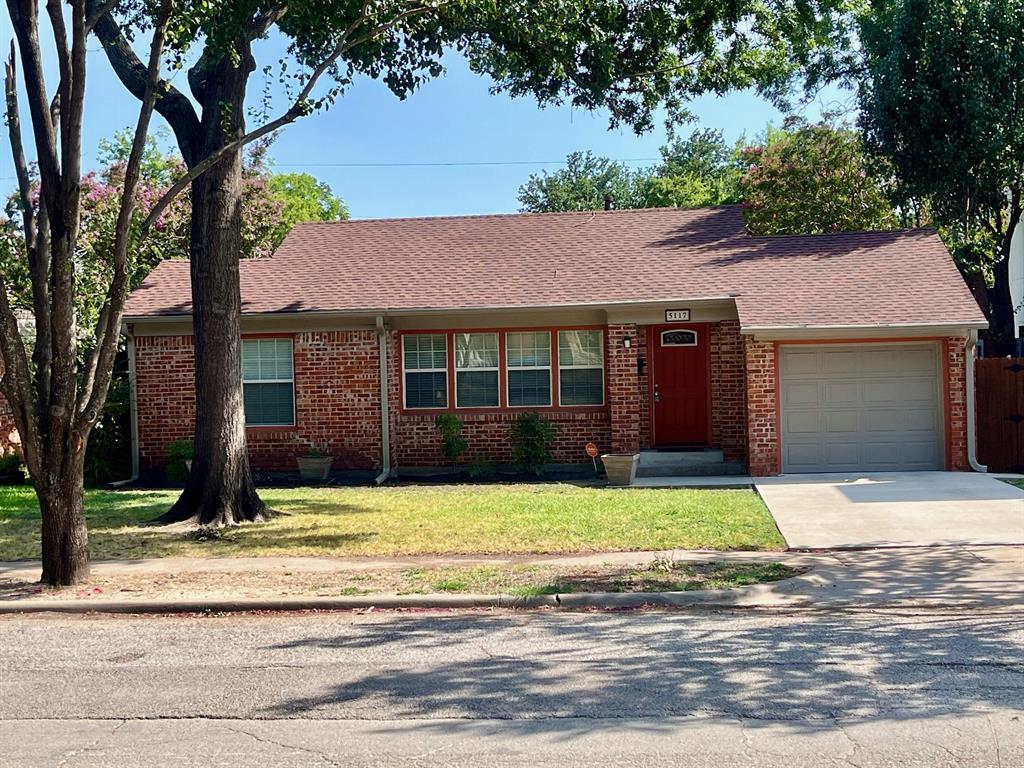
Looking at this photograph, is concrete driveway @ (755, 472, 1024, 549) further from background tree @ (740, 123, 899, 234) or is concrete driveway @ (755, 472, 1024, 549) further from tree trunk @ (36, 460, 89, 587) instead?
background tree @ (740, 123, 899, 234)

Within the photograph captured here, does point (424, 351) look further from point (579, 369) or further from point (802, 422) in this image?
point (802, 422)

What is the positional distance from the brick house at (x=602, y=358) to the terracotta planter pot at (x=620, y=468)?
1584 millimetres

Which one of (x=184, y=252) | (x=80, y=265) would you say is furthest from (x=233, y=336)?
(x=184, y=252)

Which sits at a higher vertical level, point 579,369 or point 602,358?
point 602,358

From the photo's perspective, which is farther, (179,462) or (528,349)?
(528,349)

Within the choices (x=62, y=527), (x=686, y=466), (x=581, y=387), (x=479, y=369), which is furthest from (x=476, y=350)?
(x=62, y=527)

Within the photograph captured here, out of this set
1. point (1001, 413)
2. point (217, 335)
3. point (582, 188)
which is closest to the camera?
point (217, 335)

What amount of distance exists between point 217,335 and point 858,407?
34.3ft

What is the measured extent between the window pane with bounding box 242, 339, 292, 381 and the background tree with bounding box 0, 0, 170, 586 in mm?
9382

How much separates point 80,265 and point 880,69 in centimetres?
1781

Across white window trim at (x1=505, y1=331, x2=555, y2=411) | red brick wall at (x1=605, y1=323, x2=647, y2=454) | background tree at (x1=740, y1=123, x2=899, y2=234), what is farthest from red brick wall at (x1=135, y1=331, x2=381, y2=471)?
background tree at (x1=740, y1=123, x2=899, y2=234)

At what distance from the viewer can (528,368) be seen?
18.9 metres

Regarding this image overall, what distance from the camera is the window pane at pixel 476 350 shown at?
1894cm

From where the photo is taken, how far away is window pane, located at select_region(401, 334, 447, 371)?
19.0m
